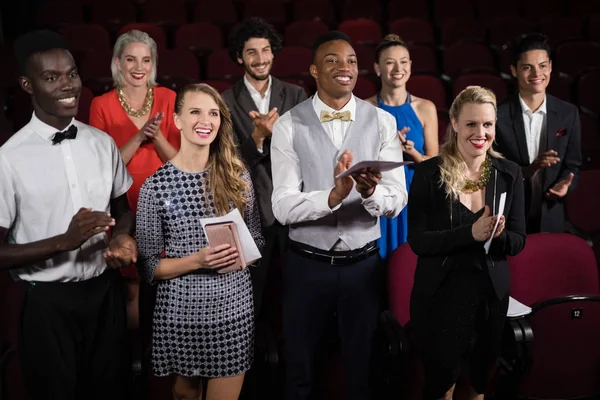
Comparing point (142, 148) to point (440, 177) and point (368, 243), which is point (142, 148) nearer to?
point (368, 243)

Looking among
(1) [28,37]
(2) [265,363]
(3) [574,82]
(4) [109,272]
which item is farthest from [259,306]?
(3) [574,82]

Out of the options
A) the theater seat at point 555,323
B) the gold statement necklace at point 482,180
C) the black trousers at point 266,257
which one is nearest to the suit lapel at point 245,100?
the black trousers at point 266,257

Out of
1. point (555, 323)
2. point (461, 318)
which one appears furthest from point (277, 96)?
point (555, 323)

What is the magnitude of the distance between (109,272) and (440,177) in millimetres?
1074

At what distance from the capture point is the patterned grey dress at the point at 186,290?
87.3 inches

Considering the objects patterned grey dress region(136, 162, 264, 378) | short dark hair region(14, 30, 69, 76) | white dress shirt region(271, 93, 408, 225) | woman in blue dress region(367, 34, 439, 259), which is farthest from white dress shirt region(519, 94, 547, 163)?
short dark hair region(14, 30, 69, 76)

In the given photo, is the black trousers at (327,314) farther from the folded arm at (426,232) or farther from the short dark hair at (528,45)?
the short dark hair at (528,45)

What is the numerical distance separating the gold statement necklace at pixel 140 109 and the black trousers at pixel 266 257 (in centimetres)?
72

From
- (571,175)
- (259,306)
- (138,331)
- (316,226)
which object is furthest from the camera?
(571,175)

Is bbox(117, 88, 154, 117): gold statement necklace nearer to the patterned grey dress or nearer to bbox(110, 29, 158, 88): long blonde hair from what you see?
bbox(110, 29, 158, 88): long blonde hair

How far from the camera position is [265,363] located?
2463 millimetres

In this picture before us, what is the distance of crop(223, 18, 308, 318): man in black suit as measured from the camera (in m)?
2.85

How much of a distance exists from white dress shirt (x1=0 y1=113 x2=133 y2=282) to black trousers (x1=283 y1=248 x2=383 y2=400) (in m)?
0.67

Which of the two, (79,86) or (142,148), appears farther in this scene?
(142,148)
